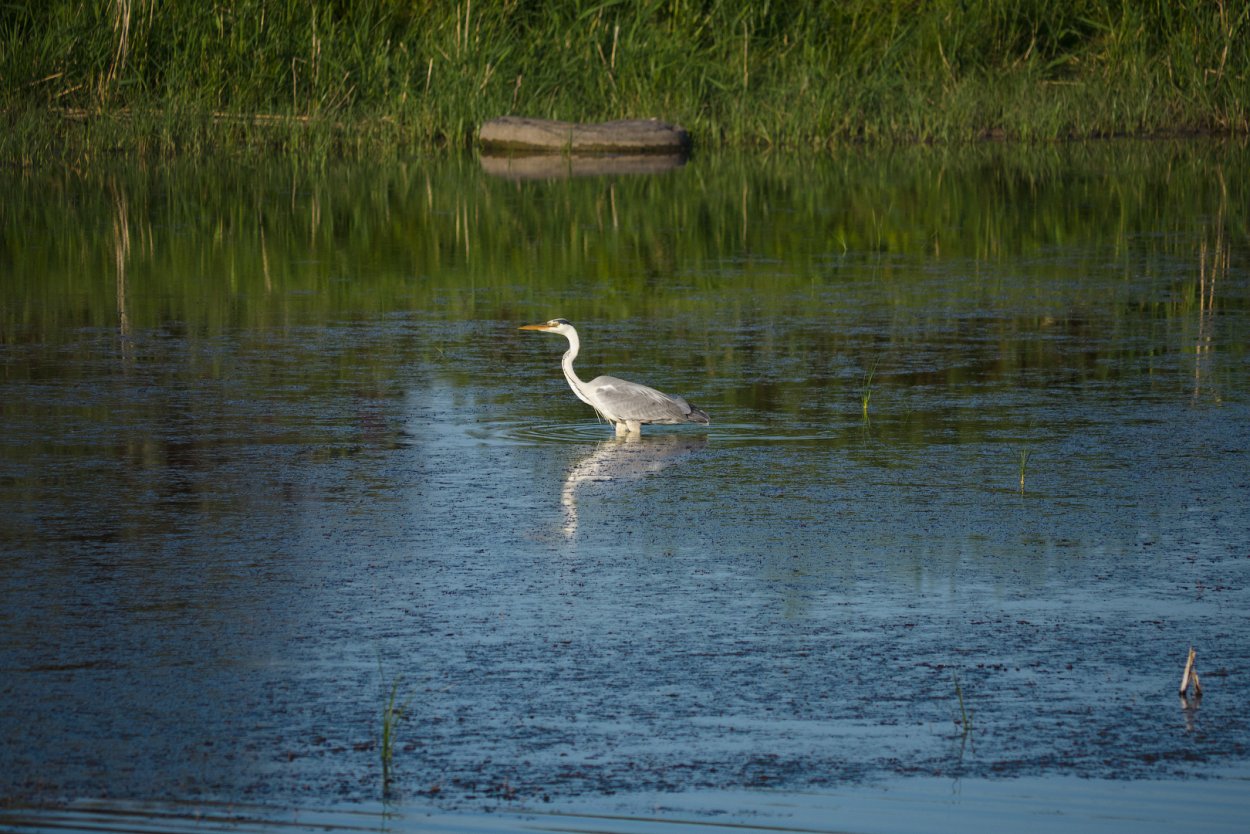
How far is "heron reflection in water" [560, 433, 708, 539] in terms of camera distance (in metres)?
8.32

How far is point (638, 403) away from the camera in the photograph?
9203 mm

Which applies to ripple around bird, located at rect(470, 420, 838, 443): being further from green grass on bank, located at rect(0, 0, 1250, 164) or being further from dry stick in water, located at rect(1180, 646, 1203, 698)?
green grass on bank, located at rect(0, 0, 1250, 164)

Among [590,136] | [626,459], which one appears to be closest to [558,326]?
[626,459]

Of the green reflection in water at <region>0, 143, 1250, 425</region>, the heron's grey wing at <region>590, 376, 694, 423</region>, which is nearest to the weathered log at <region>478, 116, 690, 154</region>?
the green reflection in water at <region>0, 143, 1250, 425</region>

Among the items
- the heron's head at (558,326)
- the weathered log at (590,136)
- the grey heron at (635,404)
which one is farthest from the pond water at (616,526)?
the weathered log at (590,136)

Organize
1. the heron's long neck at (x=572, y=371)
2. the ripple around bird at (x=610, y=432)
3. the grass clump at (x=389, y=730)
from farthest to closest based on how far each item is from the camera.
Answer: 1. the heron's long neck at (x=572, y=371)
2. the ripple around bird at (x=610, y=432)
3. the grass clump at (x=389, y=730)

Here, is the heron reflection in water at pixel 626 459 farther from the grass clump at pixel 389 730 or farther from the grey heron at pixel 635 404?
the grass clump at pixel 389 730

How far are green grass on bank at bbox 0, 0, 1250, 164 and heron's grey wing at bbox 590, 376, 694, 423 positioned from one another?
16.2 metres

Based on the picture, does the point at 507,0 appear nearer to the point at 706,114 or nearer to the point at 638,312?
the point at 706,114

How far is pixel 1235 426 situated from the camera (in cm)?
923

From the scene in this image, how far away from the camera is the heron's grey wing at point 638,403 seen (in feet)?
30.2

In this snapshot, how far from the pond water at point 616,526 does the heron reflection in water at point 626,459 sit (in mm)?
49

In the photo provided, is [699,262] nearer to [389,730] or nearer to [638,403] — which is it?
[638,403]

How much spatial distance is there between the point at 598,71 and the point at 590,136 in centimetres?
189
